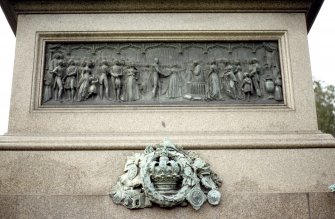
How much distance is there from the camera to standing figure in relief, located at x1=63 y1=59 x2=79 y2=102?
8461mm

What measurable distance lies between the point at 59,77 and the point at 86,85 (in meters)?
0.51

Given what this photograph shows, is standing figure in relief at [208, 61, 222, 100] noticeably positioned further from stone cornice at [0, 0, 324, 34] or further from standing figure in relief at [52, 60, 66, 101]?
standing figure in relief at [52, 60, 66, 101]

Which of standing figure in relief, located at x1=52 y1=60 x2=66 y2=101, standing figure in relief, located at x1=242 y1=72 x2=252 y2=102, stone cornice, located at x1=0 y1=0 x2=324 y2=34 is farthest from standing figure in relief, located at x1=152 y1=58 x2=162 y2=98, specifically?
standing figure in relief, located at x1=52 y1=60 x2=66 y2=101

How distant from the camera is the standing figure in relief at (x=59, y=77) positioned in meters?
8.42

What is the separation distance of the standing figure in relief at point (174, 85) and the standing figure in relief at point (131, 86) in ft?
1.91

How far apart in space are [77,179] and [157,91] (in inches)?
81.8

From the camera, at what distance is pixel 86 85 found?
8453 mm

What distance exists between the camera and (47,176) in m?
7.67

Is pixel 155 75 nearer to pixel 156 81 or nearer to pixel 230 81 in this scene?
pixel 156 81

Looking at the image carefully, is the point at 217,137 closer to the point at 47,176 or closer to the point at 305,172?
the point at 305,172

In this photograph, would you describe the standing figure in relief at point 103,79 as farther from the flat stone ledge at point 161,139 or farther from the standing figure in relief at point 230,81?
the standing figure in relief at point 230,81

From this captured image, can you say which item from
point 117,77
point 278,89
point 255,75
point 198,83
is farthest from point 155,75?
point 278,89

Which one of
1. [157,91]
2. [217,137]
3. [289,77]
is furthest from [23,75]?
[289,77]

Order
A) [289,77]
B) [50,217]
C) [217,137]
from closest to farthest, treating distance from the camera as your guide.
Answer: [50,217]
[217,137]
[289,77]
